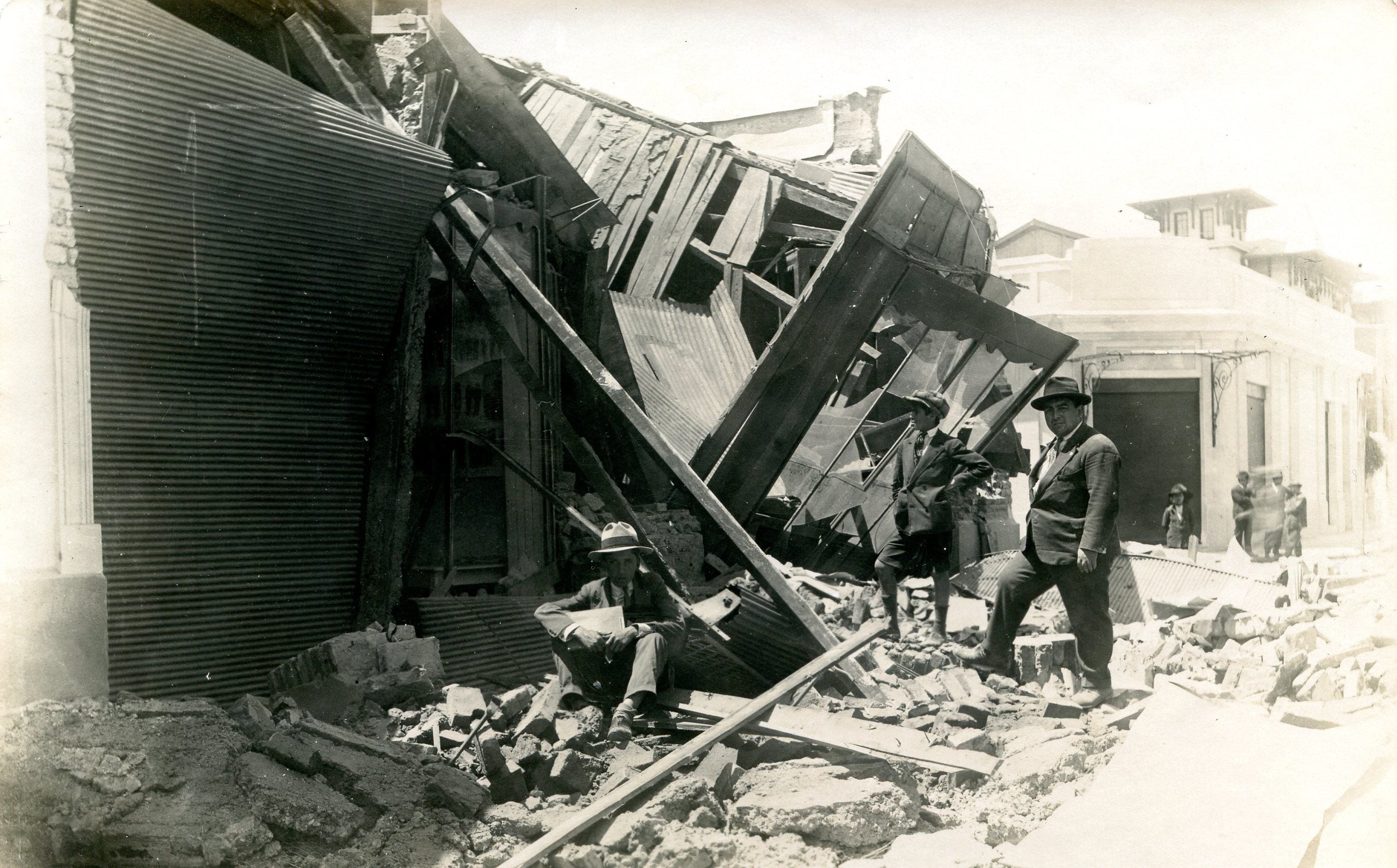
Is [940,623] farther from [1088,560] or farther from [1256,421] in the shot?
[1256,421]

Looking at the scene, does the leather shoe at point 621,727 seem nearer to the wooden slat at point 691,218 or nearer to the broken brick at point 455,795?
the broken brick at point 455,795

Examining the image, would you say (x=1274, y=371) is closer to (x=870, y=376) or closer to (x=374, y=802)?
(x=870, y=376)

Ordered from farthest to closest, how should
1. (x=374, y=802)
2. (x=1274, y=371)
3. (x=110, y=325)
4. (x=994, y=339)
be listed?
(x=994, y=339)
(x=1274, y=371)
(x=110, y=325)
(x=374, y=802)

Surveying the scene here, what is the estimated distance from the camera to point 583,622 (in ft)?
15.3

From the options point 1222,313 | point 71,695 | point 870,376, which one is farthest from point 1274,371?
point 71,695

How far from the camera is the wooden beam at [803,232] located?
365 inches

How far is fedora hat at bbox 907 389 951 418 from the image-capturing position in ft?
21.6

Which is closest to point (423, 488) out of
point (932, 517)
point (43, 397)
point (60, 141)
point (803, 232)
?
point (43, 397)

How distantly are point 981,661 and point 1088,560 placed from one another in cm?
96

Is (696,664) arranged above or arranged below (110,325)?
below

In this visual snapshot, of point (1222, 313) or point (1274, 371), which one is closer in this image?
point (1274, 371)

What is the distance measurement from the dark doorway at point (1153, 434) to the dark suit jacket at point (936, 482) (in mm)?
1592

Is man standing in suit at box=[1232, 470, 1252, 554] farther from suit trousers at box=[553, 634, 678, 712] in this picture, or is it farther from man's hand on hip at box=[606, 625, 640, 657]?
man's hand on hip at box=[606, 625, 640, 657]

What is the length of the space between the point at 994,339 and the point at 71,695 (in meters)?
5.96
